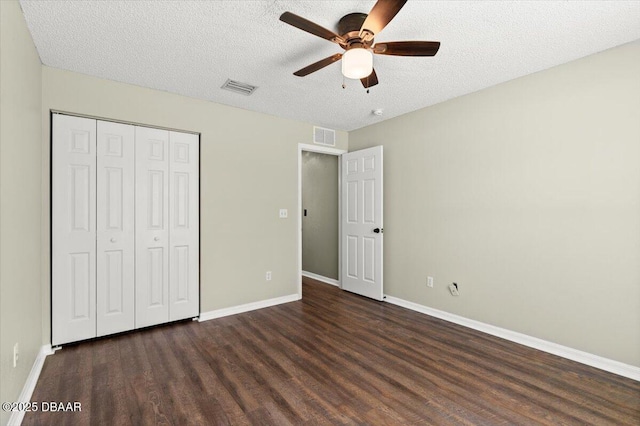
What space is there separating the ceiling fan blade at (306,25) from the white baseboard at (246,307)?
3.11 meters

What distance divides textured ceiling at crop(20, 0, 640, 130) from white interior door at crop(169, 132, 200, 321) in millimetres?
645

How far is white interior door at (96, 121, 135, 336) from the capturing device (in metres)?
3.03

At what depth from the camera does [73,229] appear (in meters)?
2.88

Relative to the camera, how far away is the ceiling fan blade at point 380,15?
162 centimetres

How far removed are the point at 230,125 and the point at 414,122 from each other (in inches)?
91.2

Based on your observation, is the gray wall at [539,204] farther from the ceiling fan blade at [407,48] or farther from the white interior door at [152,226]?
the white interior door at [152,226]

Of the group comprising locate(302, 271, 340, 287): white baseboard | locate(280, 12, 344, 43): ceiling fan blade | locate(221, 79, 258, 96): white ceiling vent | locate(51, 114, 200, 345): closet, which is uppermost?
locate(221, 79, 258, 96): white ceiling vent

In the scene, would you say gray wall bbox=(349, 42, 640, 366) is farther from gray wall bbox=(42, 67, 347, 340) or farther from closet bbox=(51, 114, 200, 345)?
closet bbox=(51, 114, 200, 345)

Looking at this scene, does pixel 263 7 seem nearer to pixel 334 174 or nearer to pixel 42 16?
pixel 42 16

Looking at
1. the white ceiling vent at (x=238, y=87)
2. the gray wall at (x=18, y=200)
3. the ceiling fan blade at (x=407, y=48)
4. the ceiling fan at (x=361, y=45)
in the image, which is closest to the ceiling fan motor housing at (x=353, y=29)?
the ceiling fan at (x=361, y=45)

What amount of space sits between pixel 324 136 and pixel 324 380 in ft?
11.1

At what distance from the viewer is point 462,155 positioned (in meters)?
3.49

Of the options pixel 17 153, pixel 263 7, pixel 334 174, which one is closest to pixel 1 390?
pixel 17 153

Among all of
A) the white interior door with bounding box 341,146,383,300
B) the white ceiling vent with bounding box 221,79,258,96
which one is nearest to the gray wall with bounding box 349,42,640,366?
the white interior door with bounding box 341,146,383,300
